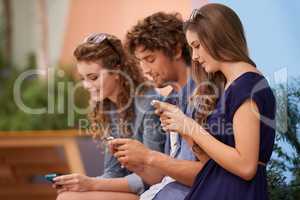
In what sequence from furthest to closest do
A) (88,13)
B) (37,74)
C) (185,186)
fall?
(37,74)
(88,13)
(185,186)

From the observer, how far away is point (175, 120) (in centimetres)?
219

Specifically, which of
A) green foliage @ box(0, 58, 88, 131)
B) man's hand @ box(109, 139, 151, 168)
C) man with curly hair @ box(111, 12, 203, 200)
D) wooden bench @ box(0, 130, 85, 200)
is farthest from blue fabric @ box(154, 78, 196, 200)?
green foliage @ box(0, 58, 88, 131)

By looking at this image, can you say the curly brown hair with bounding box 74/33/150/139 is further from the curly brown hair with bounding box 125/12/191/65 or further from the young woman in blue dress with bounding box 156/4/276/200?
the young woman in blue dress with bounding box 156/4/276/200

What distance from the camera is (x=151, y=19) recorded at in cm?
266

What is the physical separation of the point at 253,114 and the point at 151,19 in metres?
0.79

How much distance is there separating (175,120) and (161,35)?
51cm

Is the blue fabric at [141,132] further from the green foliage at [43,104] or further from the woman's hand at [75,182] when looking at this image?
the green foliage at [43,104]

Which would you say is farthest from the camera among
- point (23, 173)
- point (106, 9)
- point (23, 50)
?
point (23, 50)

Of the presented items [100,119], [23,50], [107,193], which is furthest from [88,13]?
[107,193]

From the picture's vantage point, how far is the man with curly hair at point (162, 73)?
7.79 feet

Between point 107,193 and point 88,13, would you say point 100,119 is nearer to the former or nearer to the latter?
point 107,193

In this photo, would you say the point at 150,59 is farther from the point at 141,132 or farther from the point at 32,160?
the point at 32,160

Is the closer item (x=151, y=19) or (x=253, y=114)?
(x=253, y=114)

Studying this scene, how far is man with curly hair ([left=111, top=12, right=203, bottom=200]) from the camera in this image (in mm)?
2375
